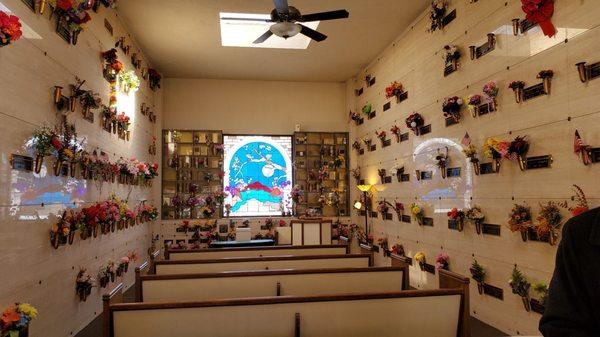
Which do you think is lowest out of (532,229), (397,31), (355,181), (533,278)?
(533,278)

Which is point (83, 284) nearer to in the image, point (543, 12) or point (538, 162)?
point (538, 162)

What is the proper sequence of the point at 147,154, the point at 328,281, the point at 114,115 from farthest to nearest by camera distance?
the point at 147,154, the point at 114,115, the point at 328,281

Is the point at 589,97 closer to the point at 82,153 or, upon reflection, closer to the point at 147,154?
the point at 82,153

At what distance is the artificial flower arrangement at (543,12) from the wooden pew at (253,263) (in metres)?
3.37

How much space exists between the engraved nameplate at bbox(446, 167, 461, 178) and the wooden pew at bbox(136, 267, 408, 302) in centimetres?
223

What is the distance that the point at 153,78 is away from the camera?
31.9ft

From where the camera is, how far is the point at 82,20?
4.86 metres

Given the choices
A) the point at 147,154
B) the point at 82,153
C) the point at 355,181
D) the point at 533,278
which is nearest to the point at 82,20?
the point at 82,153

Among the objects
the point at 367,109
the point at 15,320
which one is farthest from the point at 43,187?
the point at 367,109

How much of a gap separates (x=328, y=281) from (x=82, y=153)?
11.2 ft

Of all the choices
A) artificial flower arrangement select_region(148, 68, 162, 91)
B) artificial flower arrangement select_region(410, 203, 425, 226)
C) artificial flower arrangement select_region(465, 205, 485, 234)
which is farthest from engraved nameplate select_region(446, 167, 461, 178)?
artificial flower arrangement select_region(148, 68, 162, 91)

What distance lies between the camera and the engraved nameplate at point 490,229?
5133 mm

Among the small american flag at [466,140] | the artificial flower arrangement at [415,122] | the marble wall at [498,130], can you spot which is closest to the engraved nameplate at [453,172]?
the marble wall at [498,130]

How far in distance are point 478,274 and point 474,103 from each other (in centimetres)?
222
